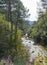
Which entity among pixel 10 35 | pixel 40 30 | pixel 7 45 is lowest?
pixel 40 30

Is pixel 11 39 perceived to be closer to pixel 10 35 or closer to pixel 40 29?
pixel 10 35

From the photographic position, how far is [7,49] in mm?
5051

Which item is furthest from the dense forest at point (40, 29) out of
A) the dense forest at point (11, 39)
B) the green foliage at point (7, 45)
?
the green foliage at point (7, 45)

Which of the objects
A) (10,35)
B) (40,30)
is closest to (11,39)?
(10,35)

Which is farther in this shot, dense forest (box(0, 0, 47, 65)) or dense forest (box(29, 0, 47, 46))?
dense forest (box(29, 0, 47, 46))

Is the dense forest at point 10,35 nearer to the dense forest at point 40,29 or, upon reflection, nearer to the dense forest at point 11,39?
the dense forest at point 11,39

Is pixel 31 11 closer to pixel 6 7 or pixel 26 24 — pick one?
pixel 26 24

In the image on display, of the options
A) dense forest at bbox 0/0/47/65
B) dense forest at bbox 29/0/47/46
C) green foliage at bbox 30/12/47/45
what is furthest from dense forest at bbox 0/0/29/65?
green foliage at bbox 30/12/47/45

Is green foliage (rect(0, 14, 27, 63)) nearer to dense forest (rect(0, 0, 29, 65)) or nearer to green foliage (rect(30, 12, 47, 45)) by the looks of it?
dense forest (rect(0, 0, 29, 65))

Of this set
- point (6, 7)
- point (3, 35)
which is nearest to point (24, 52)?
point (3, 35)

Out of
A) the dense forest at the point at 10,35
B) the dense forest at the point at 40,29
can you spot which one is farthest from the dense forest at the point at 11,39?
the dense forest at the point at 40,29

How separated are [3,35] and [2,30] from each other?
0.45 ft

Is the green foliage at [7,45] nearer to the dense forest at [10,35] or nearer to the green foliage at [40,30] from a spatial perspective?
the dense forest at [10,35]

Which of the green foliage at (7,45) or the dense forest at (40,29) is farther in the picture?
the dense forest at (40,29)
